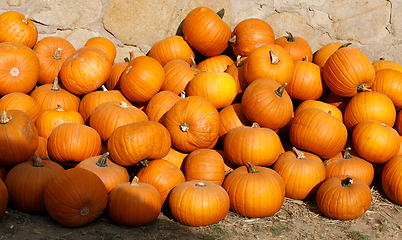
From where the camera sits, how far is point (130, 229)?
3441 millimetres

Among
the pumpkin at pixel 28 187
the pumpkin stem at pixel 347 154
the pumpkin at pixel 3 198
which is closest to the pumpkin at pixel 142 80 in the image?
the pumpkin at pixel 28 187

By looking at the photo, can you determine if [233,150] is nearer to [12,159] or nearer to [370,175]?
[370,175]

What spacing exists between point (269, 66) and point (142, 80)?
1718 millimetres

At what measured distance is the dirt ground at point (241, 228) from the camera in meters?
3.21

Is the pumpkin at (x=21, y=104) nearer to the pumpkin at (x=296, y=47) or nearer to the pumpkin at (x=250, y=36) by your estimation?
the pumpkin at (x=250, y=36)

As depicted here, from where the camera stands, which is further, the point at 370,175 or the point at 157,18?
A: the point at 157,18

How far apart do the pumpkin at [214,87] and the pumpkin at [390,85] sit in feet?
6.61

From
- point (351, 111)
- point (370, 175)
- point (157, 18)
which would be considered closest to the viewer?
point (370, 175)

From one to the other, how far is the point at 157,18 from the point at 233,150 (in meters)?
2.88

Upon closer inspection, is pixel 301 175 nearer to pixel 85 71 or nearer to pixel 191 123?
pixel 191 123

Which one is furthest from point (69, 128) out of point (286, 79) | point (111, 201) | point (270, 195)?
point (286, 79)

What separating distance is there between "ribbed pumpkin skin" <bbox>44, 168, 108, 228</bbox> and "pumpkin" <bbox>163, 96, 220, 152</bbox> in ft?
4.00

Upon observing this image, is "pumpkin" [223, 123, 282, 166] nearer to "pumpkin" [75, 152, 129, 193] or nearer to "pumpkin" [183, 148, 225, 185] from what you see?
"pumpkin" [183, 148, 225, 185]

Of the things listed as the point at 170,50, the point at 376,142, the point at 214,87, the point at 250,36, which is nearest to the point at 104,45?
the point at 170,50
